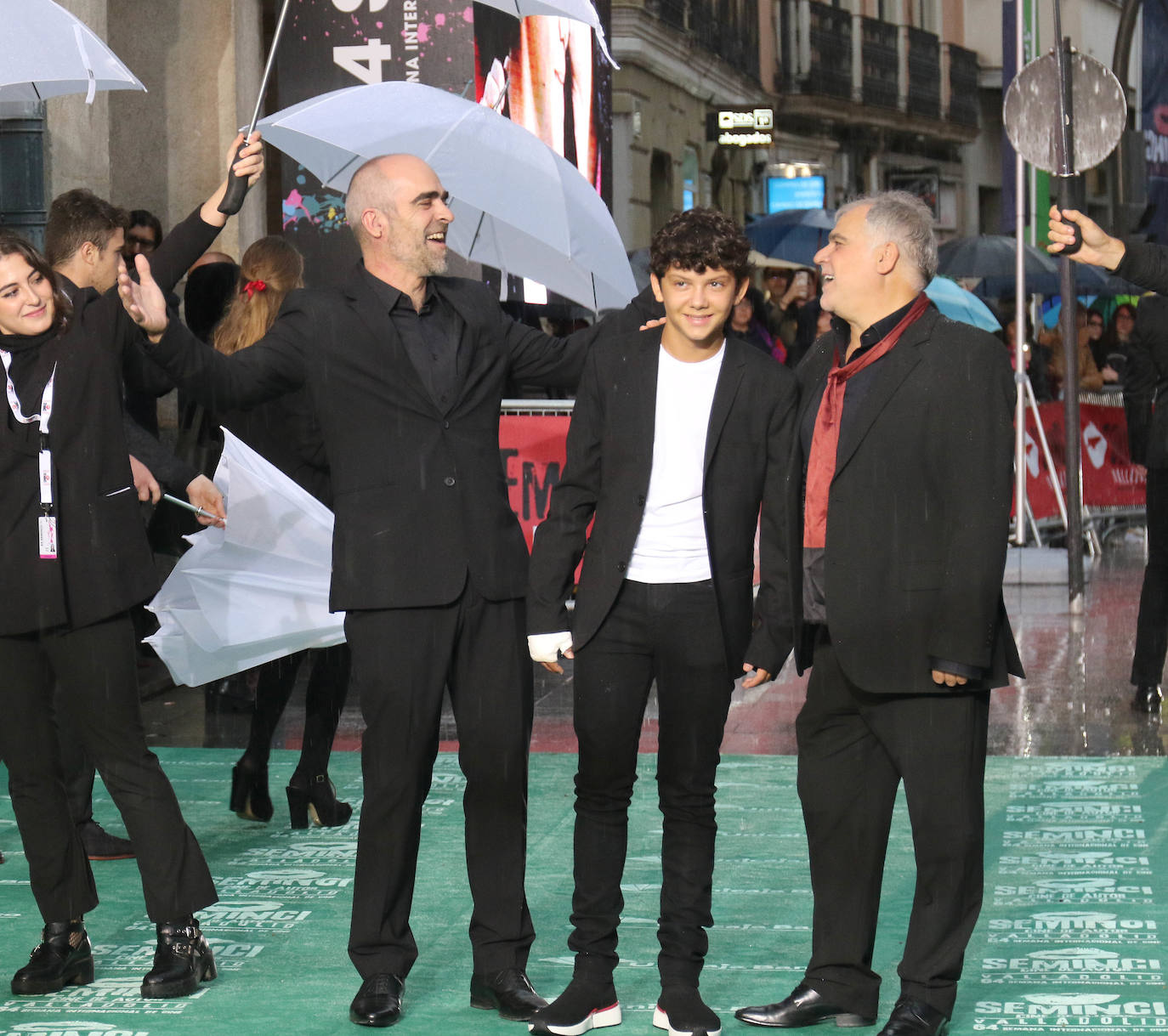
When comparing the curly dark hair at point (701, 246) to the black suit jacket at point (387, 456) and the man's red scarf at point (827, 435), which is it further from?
the black suit jacket at point (387, 456)

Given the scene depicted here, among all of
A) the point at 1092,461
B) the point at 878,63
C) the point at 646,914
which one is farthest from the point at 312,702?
the point at 878,63

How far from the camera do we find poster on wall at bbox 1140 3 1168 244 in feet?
108

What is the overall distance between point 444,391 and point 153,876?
1494 mm

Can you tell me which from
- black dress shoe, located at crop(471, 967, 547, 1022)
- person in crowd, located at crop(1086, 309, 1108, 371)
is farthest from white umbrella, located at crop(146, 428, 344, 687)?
person in crowd, located at crop(1086, 309, 1108, 371)

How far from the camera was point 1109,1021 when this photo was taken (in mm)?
5129

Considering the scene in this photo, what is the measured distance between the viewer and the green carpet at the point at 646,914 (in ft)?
17.4

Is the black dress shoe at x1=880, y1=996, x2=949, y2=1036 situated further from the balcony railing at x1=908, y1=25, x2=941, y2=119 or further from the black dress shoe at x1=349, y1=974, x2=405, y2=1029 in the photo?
the balcony railing at x1=908, y1=25, x2=941, y2=119

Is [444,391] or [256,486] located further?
[256,486]

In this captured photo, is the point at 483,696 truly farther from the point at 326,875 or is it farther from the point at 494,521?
the point at 326,875

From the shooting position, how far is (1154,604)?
969 cm

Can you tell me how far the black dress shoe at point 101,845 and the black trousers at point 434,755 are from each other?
2.01 metres

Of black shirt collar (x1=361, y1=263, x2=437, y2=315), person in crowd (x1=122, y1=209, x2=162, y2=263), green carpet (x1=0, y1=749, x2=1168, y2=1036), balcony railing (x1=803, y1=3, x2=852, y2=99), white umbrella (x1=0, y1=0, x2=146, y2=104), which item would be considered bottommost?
green carpet (x1=0, y1=749, x2=1168, y2=1036)

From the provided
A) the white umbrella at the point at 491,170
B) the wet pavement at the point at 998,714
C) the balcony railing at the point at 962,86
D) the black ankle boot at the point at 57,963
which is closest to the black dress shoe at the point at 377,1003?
the black ankle boot at the point at 57,963

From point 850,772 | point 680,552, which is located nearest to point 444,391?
point 680,552
